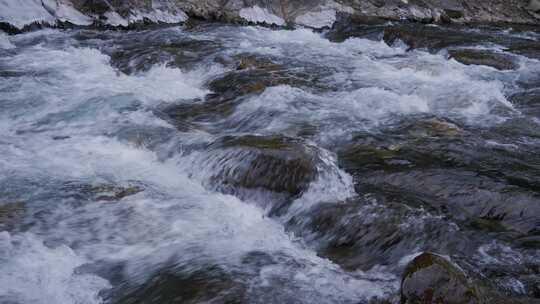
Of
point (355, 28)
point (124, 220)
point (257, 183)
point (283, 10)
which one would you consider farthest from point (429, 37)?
point (124, 220)

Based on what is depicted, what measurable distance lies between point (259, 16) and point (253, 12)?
0.22m

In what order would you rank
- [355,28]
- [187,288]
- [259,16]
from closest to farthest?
[187,288]
[355,28]
[259,16]

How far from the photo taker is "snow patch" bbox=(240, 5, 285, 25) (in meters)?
16.2

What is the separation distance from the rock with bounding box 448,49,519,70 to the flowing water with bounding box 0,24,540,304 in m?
1.03

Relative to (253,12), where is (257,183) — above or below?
below

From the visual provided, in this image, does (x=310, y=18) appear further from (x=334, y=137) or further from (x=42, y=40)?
(x=334, y=137)

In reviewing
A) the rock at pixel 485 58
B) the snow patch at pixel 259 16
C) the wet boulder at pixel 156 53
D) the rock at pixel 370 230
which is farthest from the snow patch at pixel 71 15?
the rock at pixel 370 230

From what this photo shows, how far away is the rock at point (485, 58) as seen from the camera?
11.0 metres

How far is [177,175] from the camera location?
19.8ft

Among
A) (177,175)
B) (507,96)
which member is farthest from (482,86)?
(177,175)

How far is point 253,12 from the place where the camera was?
16.4m

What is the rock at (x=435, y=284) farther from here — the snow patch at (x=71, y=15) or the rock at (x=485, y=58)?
the snow patch at (x=71, y=15)

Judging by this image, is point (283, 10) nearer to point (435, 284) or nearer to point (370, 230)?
point (370, 230)

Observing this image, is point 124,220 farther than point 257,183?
No
